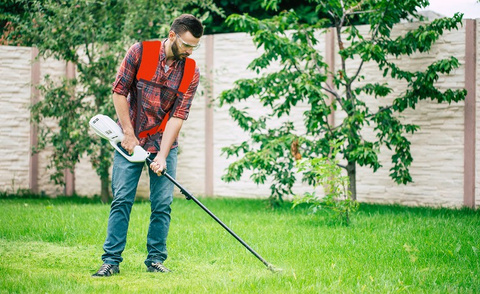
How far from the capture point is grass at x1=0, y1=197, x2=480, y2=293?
12.2 feet

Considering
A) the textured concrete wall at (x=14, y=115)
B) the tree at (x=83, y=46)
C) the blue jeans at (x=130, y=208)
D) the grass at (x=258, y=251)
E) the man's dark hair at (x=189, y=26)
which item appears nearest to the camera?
the grass at (x=258, y=251)

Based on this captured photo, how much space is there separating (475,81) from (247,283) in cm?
434

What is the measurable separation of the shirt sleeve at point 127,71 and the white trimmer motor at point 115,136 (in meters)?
0.23

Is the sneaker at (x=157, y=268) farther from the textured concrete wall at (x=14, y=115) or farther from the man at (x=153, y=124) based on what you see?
the textured concrete wall at (x=14, y=115)

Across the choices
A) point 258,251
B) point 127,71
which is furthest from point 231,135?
point 127,71

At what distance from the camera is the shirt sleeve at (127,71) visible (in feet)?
13.2

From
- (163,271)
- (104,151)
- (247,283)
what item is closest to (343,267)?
(247,283)

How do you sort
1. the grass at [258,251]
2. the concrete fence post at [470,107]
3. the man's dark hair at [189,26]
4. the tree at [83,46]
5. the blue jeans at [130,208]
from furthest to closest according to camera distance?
1. the tree at [83,46]
2. the concrete fence post at [470,107]
3. the blue jeans at [130,208]
4. the man's dark hair at [189,26]
5. the grass at [258,251]

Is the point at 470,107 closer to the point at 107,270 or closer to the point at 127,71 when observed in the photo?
the point at 127,71

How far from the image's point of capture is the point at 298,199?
19.3ft

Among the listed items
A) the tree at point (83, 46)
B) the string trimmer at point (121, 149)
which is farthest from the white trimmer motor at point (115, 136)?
the tree at point (83, 46)

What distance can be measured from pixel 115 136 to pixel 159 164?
1.13 feet

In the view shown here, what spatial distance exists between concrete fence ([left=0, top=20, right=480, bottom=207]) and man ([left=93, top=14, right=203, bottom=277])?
344 centimetres

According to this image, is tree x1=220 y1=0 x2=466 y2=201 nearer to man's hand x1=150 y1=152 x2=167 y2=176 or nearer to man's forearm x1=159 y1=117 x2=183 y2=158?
man's forearm x1=159 y1=117 x2=183 y2=158
